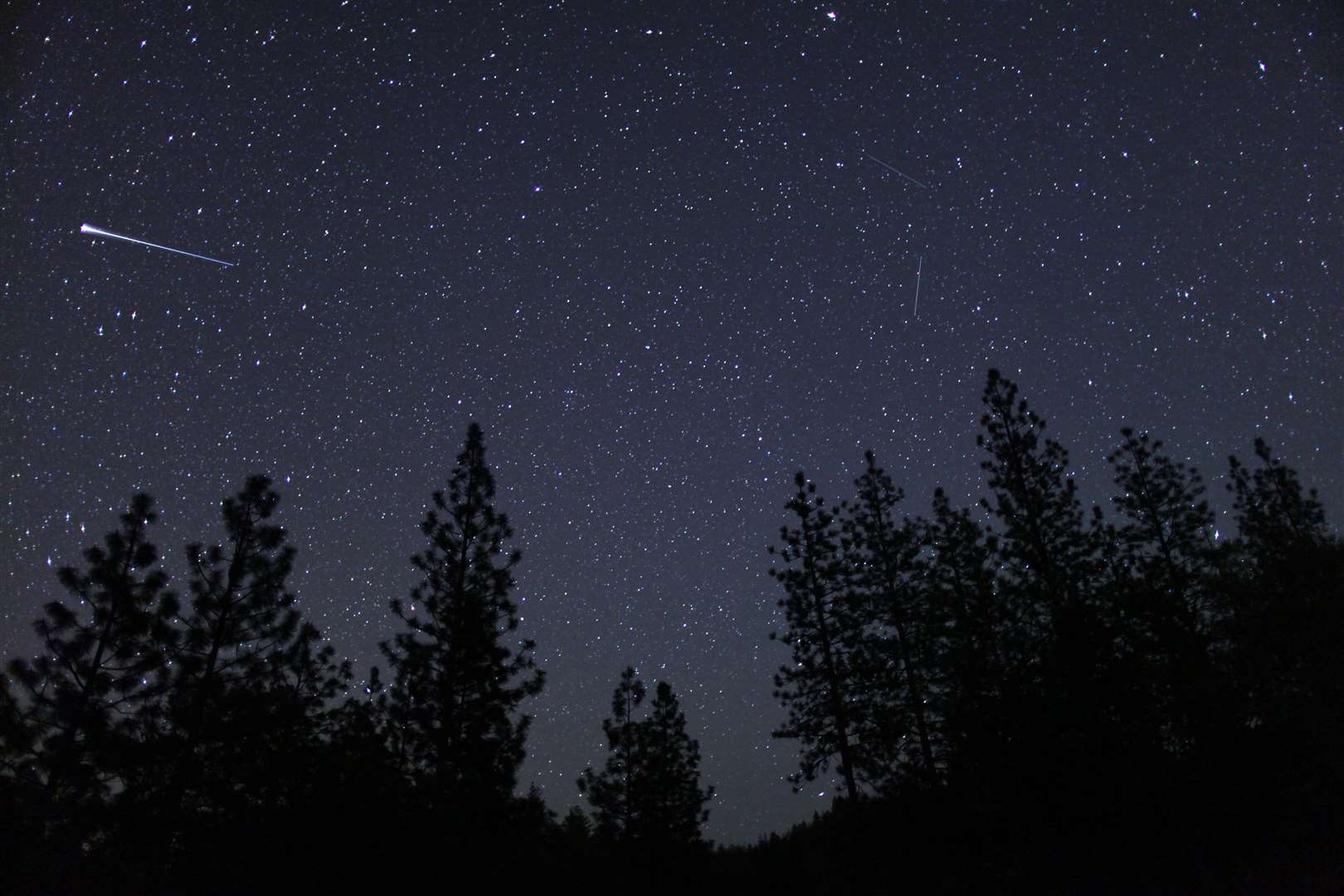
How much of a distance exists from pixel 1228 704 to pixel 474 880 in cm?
1779

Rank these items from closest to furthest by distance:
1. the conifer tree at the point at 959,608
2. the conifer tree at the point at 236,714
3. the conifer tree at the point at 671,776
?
the conifer tree at the point at 236,714 → the conifer tree at the point at 959,608 → the conifer tree at the point at 671,776

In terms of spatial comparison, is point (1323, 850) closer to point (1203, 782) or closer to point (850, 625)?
point (1203, 782)

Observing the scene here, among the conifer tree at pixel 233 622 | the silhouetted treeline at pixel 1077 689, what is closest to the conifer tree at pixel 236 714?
the conifer tree at pixel 233 622

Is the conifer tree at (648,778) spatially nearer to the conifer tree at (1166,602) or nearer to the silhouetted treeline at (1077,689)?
the silhouetted treeline at (1077,689)

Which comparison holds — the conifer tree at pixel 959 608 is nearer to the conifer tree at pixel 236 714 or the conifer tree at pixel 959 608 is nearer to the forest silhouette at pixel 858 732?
the forest silhouette at pixel 858 732

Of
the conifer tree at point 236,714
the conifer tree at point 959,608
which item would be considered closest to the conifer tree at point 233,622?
the conifer tree at point 236,714

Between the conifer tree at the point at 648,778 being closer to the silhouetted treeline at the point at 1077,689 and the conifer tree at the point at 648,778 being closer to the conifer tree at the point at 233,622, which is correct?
the silhouetted treeline at the point at 1077,689

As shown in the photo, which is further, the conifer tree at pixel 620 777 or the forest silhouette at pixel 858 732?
the conifer tree at pixel 620 777

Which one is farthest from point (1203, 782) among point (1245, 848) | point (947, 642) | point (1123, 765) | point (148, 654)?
point (148, 654)

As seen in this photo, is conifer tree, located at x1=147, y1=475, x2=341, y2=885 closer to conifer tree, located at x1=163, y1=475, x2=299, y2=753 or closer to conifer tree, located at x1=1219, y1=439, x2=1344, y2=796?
conifer tree, located at x1=163, y1=475, x2=299, y2=753

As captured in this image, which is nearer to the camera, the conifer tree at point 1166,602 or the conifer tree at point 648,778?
the conifer tree at point 1166,602

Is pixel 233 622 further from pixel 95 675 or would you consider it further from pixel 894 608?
pixel 894 608

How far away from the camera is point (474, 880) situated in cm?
1518

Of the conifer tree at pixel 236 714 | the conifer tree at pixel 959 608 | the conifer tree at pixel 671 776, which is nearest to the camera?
the conifer tree at pixel 236 714
